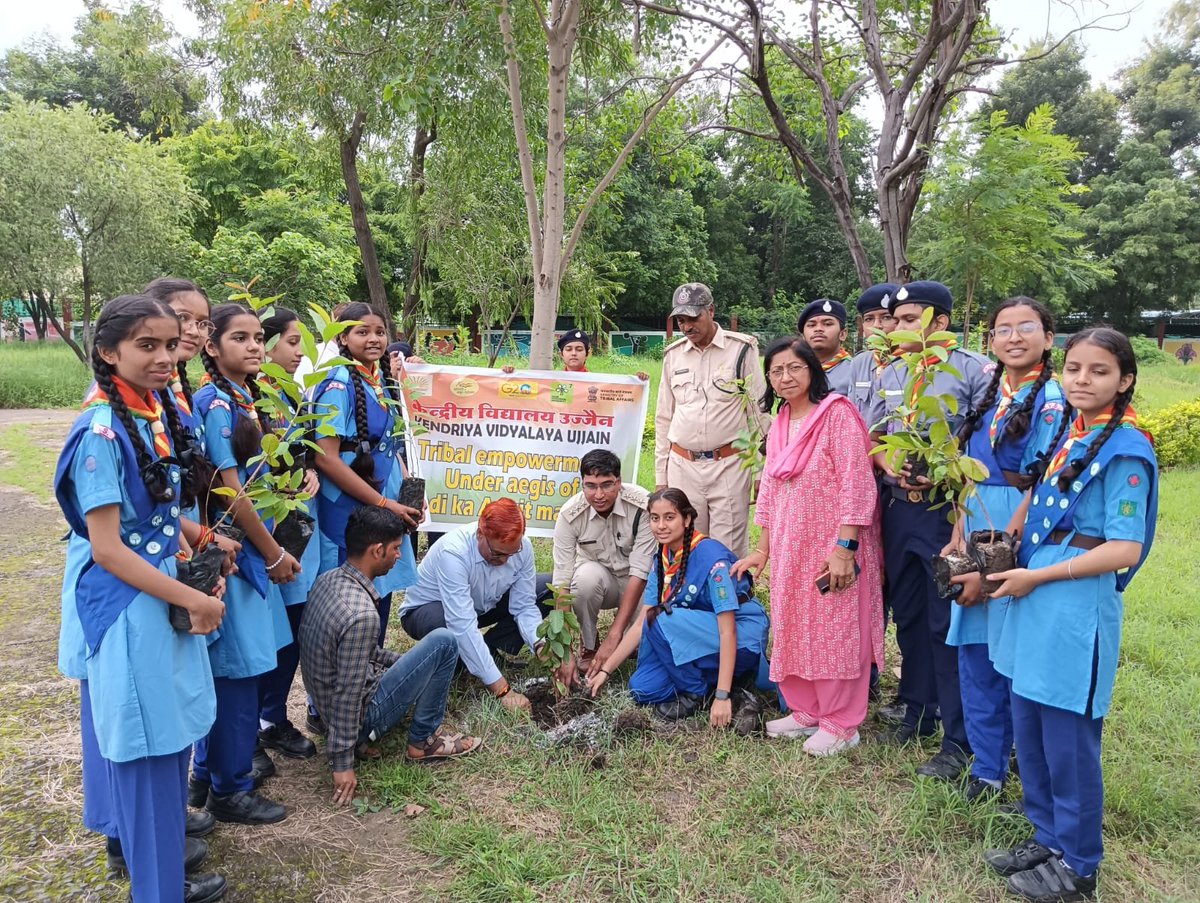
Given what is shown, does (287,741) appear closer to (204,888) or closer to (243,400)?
(204,888)

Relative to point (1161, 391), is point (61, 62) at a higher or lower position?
higher

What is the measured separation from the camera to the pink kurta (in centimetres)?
333

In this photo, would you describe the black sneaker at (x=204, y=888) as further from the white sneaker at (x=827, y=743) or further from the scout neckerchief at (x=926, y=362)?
the scout neckerchief at (x=926, y=362)

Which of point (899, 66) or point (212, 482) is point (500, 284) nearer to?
point (899, 66)

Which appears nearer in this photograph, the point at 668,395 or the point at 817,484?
the point at 817,484

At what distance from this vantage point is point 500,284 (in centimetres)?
1065

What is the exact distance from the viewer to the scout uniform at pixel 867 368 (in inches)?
146

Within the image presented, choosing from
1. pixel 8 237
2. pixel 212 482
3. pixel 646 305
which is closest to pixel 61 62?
pixel 8 237

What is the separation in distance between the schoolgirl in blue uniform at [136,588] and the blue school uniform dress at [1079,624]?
7.99 feet

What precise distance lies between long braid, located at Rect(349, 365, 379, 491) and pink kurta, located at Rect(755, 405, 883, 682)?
1825mm

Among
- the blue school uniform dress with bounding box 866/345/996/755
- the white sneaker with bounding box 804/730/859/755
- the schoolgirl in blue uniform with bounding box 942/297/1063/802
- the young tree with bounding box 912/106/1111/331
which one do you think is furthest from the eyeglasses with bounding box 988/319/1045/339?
the young tree with bounding box 912/106/1111/331

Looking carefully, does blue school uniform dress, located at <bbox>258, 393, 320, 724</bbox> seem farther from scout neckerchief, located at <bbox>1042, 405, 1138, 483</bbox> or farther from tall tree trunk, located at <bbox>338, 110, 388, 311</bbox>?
tall tree trunk, located at <bbox>338, 110, 388, 311</bbox>

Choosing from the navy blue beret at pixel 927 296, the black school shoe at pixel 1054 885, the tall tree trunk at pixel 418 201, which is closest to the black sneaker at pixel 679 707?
the black school shoe at pixel 1054 885

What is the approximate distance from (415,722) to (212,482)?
133 centimetres
